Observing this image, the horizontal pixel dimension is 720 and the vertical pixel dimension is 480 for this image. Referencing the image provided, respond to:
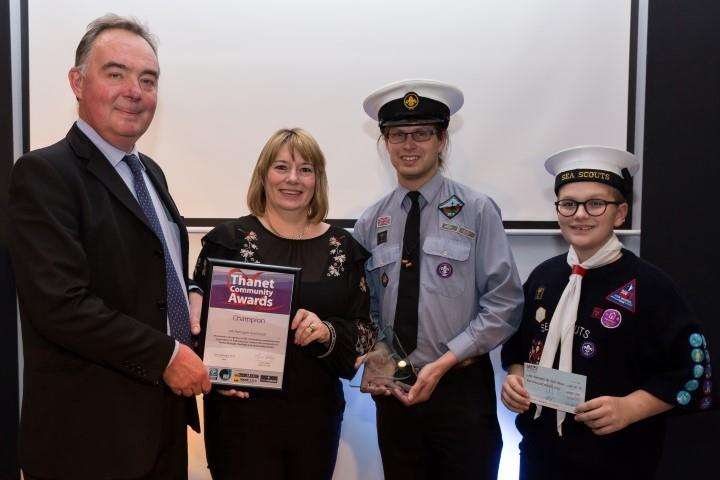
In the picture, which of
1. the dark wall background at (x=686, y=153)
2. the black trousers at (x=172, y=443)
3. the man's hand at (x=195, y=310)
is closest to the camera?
the black trousers at (x=172, y=443)

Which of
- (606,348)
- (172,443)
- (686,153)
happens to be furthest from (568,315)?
(686,153)

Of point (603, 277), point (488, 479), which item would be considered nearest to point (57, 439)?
point (488, 479)

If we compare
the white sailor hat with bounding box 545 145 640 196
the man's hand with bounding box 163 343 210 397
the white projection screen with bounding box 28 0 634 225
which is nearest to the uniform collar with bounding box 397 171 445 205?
the white sailor hat with bounding box 545 145 640 196

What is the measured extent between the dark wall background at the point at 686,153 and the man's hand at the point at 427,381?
1.49 metres

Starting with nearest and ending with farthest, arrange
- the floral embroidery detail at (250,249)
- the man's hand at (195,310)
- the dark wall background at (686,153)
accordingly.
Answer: the man's hand at (195,310) → the floral embroidery detail at (250,249) → the dark wall background at (686,153)

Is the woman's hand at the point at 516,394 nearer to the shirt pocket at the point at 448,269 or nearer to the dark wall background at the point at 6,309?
the shirt pocket at the point at 448,269

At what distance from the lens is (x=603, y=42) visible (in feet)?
10.1

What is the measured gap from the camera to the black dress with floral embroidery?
2.00 meters

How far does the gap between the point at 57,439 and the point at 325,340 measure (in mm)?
866

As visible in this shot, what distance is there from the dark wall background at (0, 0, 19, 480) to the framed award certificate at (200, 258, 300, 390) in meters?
1.76

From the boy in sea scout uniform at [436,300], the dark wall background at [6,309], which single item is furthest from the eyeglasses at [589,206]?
the dark wall background at [6,309]

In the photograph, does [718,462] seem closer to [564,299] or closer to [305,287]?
[564,299]

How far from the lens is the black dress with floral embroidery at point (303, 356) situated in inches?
78.7

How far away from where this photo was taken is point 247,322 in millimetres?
1866
